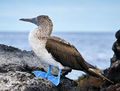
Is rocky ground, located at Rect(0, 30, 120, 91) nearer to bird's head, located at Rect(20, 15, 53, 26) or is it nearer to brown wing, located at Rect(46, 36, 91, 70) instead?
brown wing, located at Rect(46, 36, 91, 70)

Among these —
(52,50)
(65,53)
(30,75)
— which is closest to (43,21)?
(52,50)

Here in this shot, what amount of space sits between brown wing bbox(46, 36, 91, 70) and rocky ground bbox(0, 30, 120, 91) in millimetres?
594

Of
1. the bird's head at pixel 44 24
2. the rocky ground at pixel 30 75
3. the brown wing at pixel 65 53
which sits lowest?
the rocky ground at pixel 30 75

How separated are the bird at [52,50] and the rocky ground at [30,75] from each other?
49cm

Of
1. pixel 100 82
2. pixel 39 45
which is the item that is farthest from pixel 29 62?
pixel 100 82

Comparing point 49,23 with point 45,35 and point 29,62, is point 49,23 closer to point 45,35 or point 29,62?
point 45,35

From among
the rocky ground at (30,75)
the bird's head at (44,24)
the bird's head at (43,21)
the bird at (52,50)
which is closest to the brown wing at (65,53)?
the bird at (52,50)

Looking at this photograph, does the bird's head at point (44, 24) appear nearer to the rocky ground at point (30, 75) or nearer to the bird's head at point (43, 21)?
the bird's head at point (43, 21)

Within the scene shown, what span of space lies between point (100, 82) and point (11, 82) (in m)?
3.21

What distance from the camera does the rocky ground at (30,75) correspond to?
669cm

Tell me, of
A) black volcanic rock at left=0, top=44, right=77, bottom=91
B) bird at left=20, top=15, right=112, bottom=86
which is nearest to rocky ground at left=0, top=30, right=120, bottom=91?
black volcanic rock at left=0, top=44, right=77, bottom=91

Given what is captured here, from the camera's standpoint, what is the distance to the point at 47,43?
7172 millimetres

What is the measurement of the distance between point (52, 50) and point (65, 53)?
1.06ft

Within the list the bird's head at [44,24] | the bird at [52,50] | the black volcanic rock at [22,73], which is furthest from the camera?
the bird's head at [44,24]
